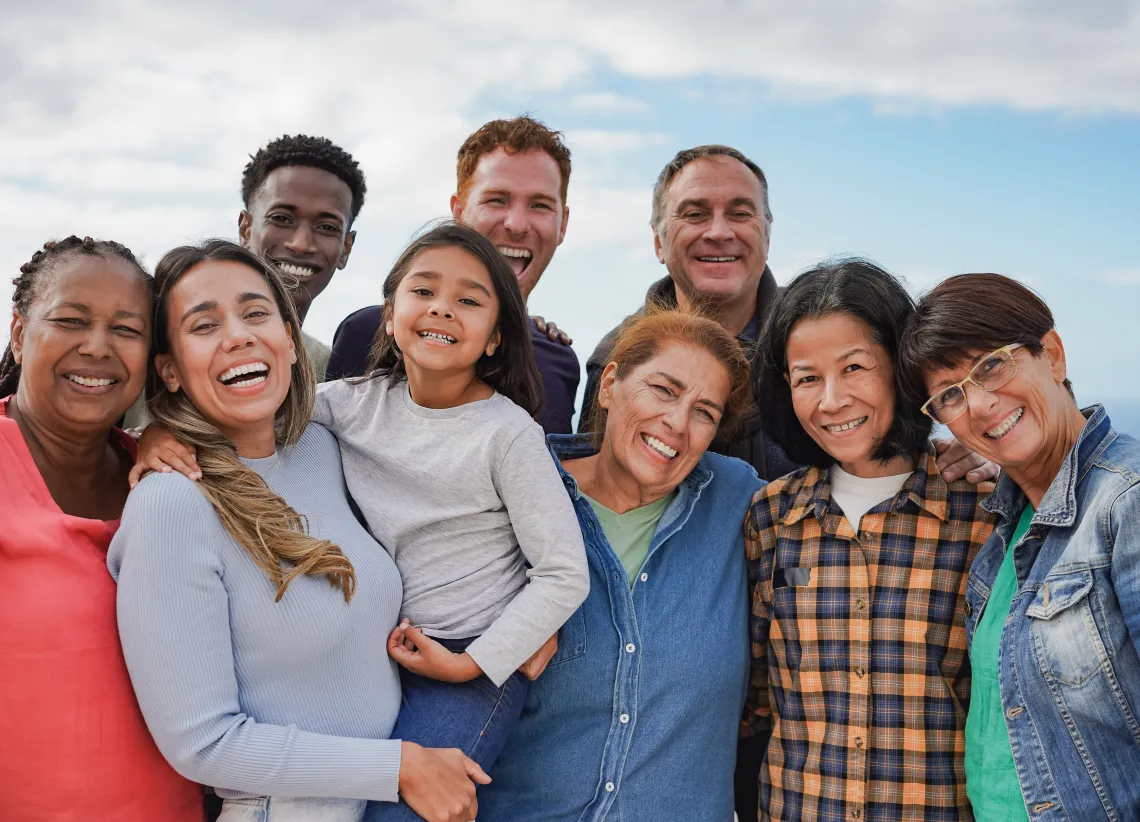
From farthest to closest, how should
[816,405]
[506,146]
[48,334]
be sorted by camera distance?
[506,146] < [816,405] < [48,334]

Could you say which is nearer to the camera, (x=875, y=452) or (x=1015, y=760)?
(x=1015, y=760)

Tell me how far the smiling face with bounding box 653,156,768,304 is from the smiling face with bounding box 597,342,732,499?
66.4 inches

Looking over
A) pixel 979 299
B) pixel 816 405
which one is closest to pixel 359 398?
pixel 816 405

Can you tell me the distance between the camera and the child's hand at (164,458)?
8.09 feet

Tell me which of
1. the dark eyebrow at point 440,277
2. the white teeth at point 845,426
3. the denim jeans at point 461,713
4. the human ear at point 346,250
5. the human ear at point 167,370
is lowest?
the denim jeans at point 461,713

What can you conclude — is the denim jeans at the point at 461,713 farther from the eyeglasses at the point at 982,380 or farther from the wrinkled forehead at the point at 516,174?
the wrinkled forehead at the point at 516,174

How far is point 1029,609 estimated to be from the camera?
2.43 m

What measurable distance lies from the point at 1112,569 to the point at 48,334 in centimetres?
282

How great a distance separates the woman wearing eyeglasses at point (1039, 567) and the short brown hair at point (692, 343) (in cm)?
63

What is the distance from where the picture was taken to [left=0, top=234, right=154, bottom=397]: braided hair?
2680mm

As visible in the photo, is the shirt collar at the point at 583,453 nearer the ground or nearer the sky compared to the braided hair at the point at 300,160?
nearer the ground

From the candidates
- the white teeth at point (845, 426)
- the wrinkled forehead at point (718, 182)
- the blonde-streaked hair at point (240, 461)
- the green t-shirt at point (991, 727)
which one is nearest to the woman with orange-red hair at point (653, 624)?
the white teeth at point (845, 426)

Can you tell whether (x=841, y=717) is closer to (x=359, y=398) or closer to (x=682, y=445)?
(x=682, y=445)

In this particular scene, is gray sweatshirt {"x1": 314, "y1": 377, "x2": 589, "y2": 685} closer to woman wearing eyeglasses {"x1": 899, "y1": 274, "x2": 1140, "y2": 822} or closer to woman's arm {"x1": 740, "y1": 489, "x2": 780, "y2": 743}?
woman's arm {"x1": 740, "y1": 489, "x2": 780, "y2": 743}
